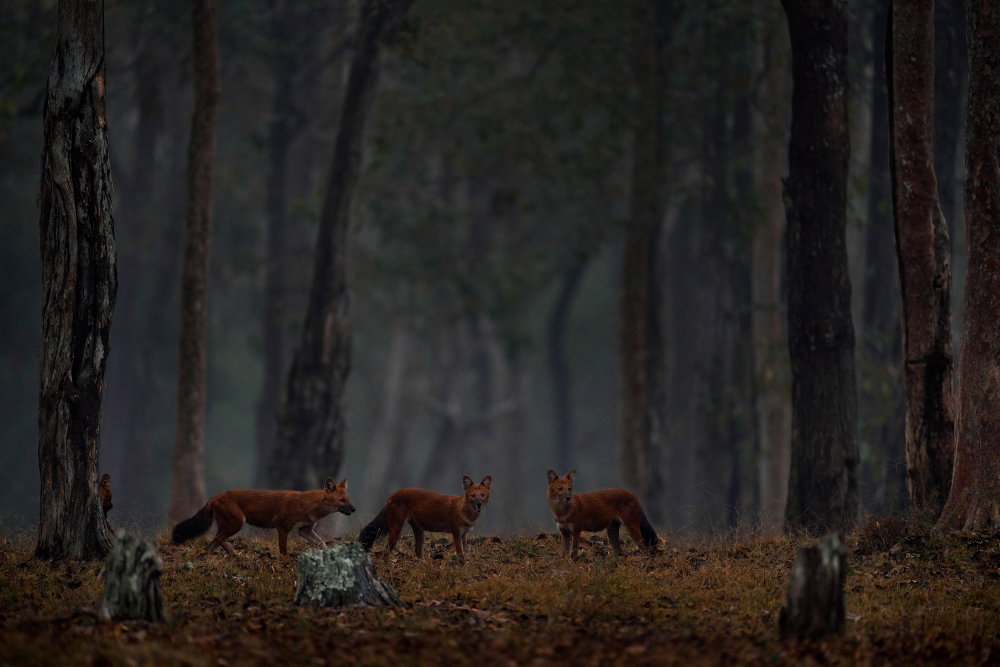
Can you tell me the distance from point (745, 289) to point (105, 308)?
1415 centimetres

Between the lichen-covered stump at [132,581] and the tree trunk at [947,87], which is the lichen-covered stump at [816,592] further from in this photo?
the tree trunk at [947,87]

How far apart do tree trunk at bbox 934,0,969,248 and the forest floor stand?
811 centimetres

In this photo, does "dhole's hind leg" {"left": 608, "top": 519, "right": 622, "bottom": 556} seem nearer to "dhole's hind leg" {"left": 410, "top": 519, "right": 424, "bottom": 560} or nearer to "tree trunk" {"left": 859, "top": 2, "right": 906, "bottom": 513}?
"dhole's hind leg" {"left": 410, "top": 519, "right": 424, "bottom": 560}

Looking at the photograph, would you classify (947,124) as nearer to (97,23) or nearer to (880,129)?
(880,129)

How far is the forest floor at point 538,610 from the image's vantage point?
23.2 ft

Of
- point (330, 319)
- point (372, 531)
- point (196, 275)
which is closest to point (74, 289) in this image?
point (372, 531)

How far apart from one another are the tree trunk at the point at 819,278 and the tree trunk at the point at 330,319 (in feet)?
23.5

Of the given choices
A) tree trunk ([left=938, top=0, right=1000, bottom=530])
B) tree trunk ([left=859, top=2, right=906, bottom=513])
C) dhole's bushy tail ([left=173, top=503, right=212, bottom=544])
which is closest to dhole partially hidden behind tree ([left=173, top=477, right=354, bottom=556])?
dhole's bushy tail ([left=173, top=503, right=212, bottom=544])

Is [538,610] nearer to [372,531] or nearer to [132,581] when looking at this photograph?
[372,531]

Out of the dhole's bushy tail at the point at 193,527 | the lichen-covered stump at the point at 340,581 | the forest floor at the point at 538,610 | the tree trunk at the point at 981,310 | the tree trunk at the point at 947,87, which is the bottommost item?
the forest floor at the point at 538,610

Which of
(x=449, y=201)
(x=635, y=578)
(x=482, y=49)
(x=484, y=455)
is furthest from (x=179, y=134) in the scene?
(x=635, y=578)

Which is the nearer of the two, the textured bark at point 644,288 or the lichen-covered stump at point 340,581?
the lichen-covered stump at point 340,581

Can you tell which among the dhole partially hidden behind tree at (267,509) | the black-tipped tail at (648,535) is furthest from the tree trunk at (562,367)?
the dhole partially hidden behind tree at (267,509)

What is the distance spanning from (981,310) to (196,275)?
1044 centimetres
